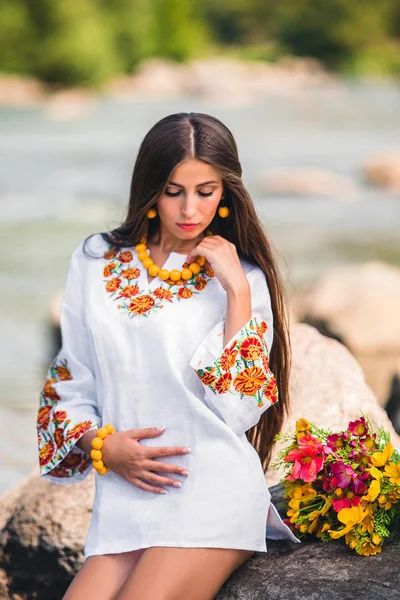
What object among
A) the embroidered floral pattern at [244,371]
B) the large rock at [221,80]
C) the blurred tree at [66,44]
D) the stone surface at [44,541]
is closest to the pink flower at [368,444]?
the embroidered floral pattern at [244,371]

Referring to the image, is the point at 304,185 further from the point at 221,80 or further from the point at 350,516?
the point at 350,516

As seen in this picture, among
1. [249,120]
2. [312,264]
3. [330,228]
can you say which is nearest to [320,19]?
[249,120]

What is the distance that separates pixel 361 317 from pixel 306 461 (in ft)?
14.7

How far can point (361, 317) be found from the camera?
6.47 meters

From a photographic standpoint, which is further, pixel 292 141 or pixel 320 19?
pixel 320 19

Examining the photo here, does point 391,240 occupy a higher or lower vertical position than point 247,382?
lower

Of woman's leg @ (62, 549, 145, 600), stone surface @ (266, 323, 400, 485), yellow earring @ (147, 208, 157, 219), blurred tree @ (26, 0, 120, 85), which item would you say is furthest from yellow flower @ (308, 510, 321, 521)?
blurred tree @ (26, 0, 120, 85)

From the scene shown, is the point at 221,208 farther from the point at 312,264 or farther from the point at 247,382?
the point at 312,264

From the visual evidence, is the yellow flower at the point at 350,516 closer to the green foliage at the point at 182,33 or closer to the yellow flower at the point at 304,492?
the yellow flower at the point at 304,492

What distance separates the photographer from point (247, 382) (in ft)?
6.64

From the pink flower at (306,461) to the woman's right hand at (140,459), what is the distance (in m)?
0.23

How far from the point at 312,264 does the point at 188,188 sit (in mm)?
9623

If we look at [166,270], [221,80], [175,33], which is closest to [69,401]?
[166,270]

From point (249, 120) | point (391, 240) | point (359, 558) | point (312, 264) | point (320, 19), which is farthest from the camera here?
point (320, 19)
